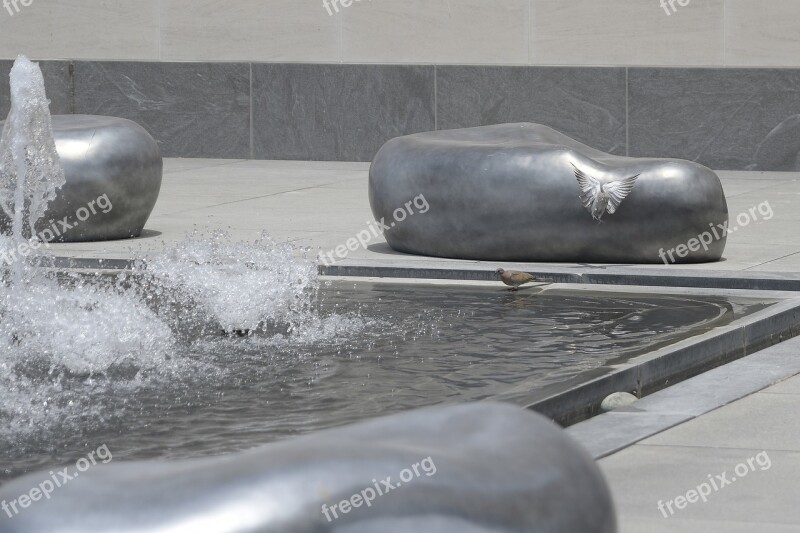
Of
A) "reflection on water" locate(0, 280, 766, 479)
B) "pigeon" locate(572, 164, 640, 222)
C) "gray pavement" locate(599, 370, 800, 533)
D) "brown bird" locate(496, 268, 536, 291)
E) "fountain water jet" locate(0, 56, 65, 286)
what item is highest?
"fountain water jet" locate(0, 56, 65, 286)

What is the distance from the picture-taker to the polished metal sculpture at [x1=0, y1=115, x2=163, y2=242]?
37.4 feet

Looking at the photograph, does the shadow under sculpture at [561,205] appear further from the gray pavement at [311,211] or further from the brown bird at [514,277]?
the brown bird at [514,277]

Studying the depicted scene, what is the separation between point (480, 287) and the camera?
371 inches

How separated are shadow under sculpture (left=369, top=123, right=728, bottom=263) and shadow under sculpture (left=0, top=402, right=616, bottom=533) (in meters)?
6.33

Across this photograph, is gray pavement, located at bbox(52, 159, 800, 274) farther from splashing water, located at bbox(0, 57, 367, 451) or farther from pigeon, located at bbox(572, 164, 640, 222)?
splashing water, located at bbox(0, 57, 367, 451)

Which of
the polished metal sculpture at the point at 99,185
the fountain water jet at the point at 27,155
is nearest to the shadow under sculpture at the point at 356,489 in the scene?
the fountain water jet at the point at 27,155

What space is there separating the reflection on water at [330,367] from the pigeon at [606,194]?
0.81m

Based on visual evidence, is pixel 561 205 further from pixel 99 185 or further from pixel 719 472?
pixel 719 472

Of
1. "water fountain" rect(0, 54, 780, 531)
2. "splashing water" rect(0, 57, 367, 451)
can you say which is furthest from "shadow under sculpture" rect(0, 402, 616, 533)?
"splashing water" rect(0, 57, 367, 451)

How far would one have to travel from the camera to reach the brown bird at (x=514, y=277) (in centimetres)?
905

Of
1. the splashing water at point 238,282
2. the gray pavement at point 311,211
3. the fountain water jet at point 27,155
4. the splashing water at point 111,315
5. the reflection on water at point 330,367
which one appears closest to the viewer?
the reflection on water at point 330,367

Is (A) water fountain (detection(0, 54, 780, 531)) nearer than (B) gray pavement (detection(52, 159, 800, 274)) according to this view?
Yes

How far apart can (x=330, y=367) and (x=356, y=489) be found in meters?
3.79

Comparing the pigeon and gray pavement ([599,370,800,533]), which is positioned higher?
the pigeon
